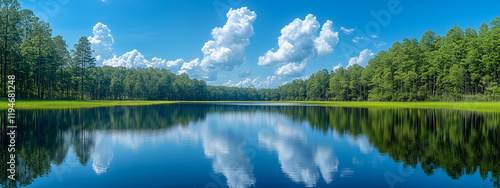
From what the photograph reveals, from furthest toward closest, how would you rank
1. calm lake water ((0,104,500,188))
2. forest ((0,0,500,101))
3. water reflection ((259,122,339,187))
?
forest ((0,0,500,101)), water reflection ((259,122,339,187)), calm lake water ((0,104,500,188))

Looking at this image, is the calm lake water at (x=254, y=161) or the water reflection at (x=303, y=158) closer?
the calm lake water at (x=254, y=161)

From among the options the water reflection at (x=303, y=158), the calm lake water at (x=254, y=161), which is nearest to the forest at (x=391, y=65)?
the calm lake water at (x=254, y=161)

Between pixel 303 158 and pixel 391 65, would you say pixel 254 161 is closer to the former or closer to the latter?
pixel 303 158

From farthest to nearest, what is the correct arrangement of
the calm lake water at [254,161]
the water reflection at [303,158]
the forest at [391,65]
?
the forest at [391,65], the water reflection at [303,158], the calm lake water at [254,161]

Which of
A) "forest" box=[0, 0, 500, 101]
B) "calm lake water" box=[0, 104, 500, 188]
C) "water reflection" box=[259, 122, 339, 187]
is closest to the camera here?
"calm lake water" box=[0, 104, 500, 188]

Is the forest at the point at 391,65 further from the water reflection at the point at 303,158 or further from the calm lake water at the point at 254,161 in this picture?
the water reflection at the point at 303,158

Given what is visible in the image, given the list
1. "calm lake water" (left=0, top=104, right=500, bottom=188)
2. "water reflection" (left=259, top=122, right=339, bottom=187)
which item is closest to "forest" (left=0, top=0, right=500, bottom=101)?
"calm lake water" (left=0, top=104, right=500, bottom=188)

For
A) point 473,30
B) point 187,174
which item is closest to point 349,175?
point 187,174

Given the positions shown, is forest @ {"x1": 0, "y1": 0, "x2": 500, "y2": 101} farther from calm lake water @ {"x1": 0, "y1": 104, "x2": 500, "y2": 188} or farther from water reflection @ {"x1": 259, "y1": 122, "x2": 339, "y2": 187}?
water reflection @ {"x1": 259, "y1": 122, "x2": 339, "y2": 187}

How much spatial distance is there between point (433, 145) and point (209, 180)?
45.4 ft

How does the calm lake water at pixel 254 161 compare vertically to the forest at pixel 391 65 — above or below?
below

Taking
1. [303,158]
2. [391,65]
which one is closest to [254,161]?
[303,158]

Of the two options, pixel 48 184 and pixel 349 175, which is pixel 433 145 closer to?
pixel 349 175

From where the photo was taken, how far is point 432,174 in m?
10.9
